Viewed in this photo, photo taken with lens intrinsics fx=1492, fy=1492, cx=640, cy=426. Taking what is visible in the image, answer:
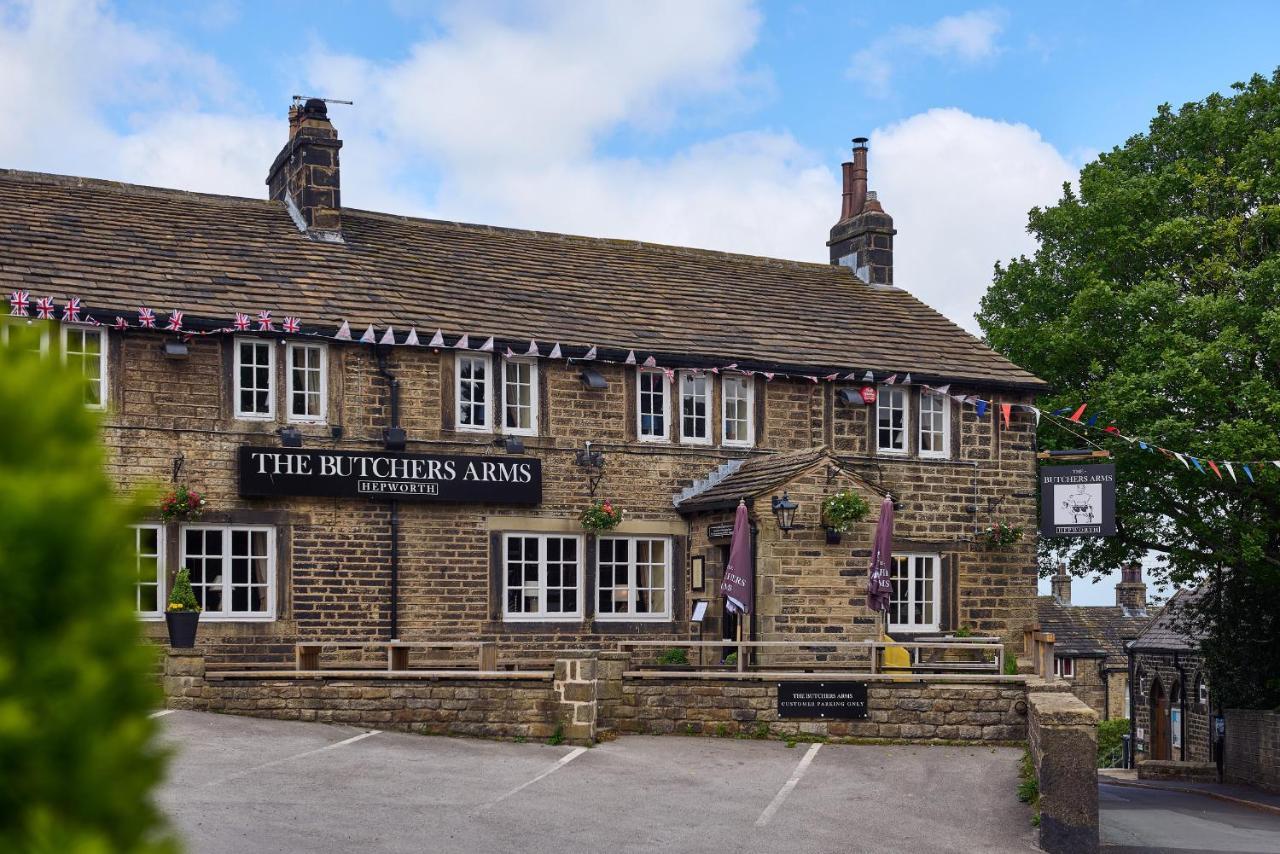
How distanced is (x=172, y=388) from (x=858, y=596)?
33.0 ft

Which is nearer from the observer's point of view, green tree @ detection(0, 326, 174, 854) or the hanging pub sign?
green tree @ detection(0, 326, 174, 854)

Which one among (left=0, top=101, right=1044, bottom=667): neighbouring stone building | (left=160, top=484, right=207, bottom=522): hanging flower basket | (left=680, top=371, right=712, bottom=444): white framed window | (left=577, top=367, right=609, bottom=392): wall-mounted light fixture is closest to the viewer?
(left=160, top=484, right=207, bottom=522): hanging flower basket

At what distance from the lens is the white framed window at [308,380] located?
21.3 meters

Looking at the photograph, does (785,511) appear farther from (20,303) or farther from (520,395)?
(20,303)

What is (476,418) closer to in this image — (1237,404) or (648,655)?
(648,655)

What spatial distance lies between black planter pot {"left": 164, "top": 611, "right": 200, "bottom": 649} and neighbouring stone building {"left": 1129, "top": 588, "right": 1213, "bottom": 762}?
1041 inches

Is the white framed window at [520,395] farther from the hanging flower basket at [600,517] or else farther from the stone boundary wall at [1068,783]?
→ the stone boundary wall at [1068,783]

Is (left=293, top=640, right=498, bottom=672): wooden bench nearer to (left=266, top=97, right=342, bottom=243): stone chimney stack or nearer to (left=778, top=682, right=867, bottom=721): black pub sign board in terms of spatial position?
(left=778, top=682, right=867, bottom=721): black pub sign board

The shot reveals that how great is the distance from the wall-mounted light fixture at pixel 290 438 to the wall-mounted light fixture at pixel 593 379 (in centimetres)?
455

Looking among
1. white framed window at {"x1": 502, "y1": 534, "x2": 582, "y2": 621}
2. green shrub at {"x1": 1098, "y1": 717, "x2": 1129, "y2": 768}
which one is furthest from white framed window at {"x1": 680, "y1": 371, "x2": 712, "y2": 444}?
green shrub at {"x1": 1098, "y1": 717, "x2": 1129, "y2": 768}

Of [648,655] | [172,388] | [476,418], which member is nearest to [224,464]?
[172,388]

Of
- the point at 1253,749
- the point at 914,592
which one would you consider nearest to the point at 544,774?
the point at 914,592

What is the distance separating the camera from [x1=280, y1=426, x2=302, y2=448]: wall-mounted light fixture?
68.6ft

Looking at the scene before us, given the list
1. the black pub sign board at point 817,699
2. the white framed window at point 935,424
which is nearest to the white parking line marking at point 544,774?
the black pub sign board at point 817,699
